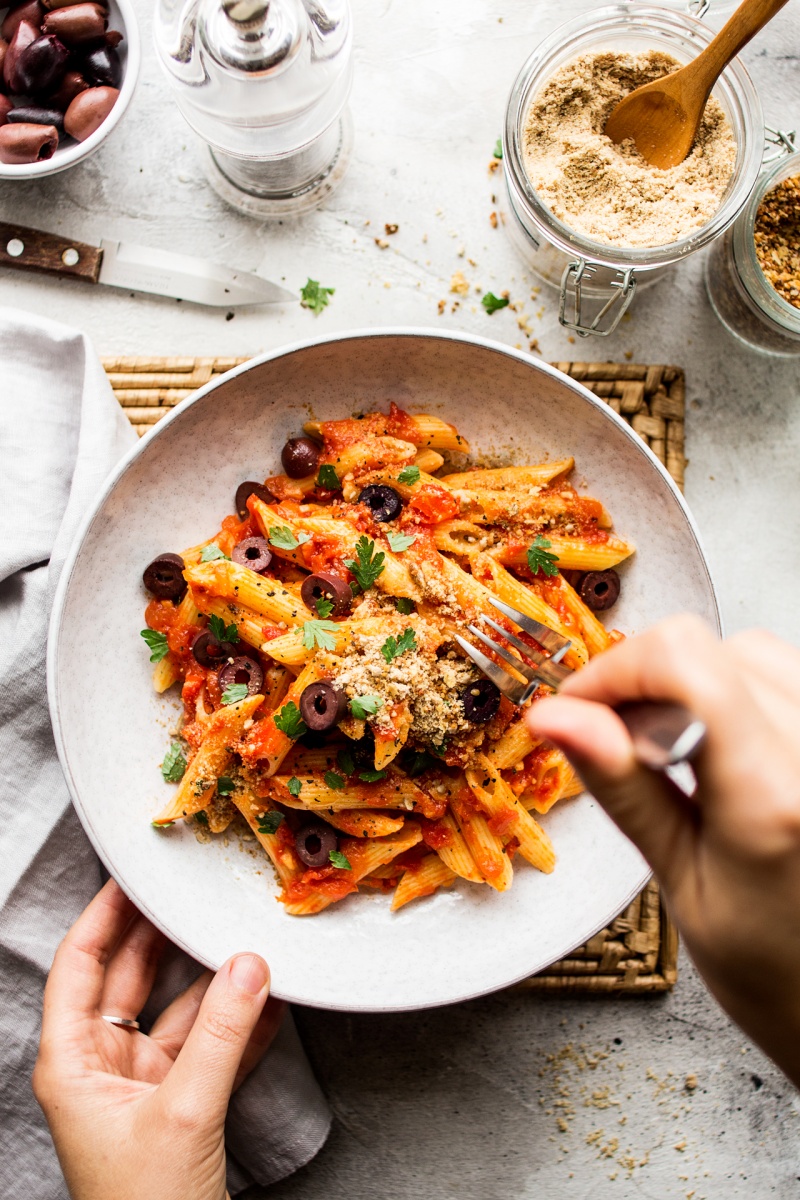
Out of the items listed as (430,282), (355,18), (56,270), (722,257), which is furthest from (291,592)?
(355,18)

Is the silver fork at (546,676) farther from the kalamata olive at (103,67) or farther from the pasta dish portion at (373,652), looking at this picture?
the kalamata olive at (103,67)

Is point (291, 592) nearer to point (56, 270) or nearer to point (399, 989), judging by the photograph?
point (399, 989)

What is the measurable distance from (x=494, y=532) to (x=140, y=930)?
5.22 ft

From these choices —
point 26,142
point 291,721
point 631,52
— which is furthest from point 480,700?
point 26,142

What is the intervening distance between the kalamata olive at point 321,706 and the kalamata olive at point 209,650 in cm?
36

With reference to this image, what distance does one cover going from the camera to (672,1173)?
3.02 metres

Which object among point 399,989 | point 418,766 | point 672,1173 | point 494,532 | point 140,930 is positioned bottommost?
point 672,1173

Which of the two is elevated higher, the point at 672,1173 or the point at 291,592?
the point at 291,592

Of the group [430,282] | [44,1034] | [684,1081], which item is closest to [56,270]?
[430,282]

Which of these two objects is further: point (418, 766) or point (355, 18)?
point (355, 18)

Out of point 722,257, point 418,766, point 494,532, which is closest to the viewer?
point 418,766

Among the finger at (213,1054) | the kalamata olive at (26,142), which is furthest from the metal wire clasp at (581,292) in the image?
the finger at (213,1054)

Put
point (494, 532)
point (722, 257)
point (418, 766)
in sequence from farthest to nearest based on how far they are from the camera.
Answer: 1. point (722, 257)
2. point (494, 532)
3. point (418, 766)

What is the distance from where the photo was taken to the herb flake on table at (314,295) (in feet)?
9.56
